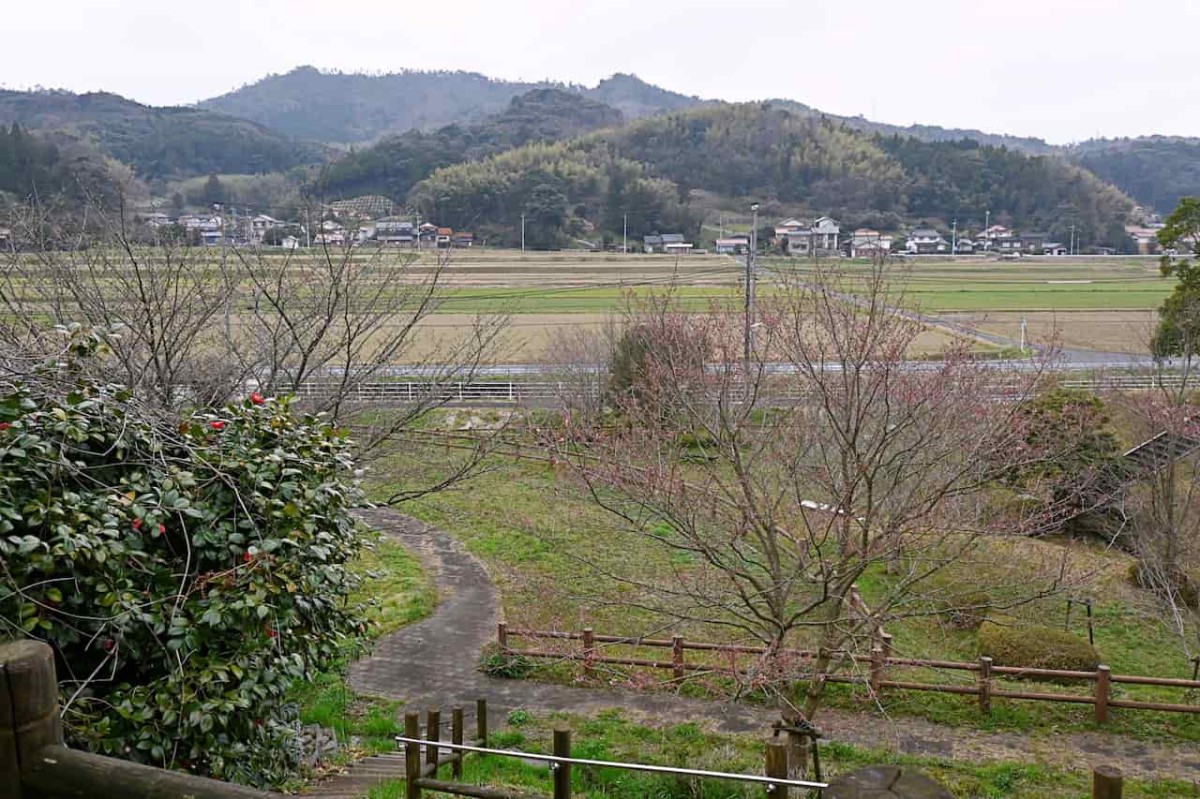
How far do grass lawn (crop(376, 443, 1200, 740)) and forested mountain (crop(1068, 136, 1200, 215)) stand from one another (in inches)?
4321

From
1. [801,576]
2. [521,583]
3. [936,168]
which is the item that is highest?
[936,168]

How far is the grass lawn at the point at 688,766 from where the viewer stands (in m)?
7.30

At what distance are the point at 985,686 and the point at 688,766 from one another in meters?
3.68

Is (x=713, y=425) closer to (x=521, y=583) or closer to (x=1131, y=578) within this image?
(x=521, y=583)

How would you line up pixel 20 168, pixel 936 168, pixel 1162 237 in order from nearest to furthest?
pixel 1162 237, pixel 20 168, pixel 936 168

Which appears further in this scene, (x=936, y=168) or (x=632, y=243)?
(x=936, y=168)

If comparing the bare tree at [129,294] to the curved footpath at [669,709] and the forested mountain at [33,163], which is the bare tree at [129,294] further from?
the forested mountain at [33,163]

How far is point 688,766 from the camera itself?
7793mm

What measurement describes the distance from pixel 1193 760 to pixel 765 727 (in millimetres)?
4193

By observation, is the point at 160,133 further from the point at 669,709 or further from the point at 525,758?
the point at 525,758

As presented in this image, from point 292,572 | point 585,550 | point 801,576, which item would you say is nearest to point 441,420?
point 585,550

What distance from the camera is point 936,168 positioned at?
86.2 metres

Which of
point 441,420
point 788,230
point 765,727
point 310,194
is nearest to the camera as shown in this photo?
point 765,727

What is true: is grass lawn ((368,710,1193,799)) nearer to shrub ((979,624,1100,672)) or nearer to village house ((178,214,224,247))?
shrub ((979,624,1100,672))
